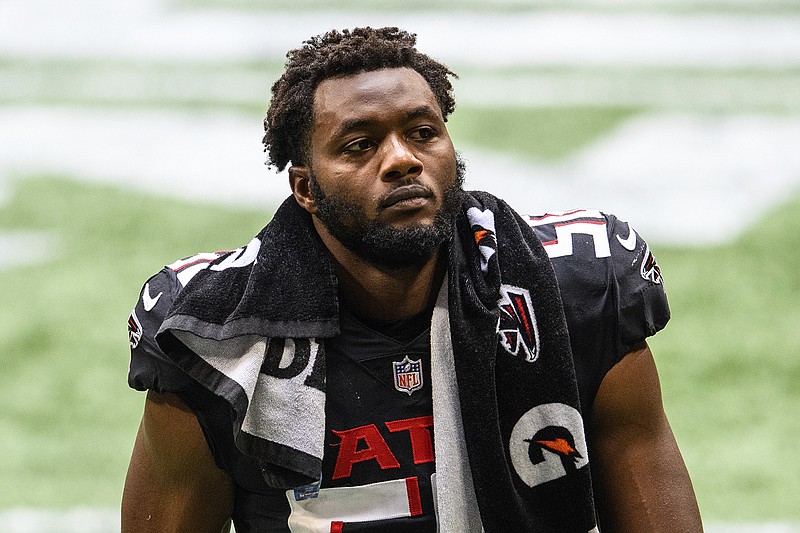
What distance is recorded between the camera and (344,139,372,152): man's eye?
2285mm

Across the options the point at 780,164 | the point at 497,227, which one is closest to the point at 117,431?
the point at 497,227

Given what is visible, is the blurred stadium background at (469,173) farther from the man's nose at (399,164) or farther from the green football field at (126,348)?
the man's nose at (399,164)

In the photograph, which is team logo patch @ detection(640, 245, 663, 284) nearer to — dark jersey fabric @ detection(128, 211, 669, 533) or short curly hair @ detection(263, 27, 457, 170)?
dark jersey fabric @ detection(128, 211, 669, 533)

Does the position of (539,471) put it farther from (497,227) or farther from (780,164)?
(780,164)

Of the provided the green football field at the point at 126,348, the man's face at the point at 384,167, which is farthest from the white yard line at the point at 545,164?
the man's face at the point at 384,167

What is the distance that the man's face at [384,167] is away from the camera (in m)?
2.23

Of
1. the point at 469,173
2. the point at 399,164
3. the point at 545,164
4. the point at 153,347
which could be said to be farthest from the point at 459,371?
the point at 545,164

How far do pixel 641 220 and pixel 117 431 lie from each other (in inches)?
81.1

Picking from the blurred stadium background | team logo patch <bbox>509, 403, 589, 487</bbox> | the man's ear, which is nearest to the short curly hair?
the man's ear

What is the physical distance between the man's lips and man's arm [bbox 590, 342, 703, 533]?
43 cm

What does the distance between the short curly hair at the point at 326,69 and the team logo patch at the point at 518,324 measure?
36 cm

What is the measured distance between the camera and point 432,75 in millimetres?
2398

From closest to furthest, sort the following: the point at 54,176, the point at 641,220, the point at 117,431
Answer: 1. the point at 117,431
2. the point at 641,220
3. the point at 54,176

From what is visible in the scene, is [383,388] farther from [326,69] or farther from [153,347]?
[326,69]
